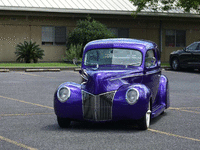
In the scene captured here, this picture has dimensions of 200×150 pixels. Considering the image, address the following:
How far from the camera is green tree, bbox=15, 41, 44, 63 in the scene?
27.0 metres

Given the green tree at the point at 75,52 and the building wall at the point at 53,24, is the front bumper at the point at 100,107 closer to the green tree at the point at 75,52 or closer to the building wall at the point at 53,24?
the green tree at the point at 75,52

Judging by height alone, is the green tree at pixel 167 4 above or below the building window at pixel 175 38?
above

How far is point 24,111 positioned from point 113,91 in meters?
2.95

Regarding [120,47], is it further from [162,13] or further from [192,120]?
[162,13]

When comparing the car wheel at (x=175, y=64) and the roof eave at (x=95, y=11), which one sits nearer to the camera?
the car wheel at (x=175, y=64)

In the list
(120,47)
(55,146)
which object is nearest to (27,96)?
(120,47)

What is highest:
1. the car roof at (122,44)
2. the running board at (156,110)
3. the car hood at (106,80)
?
the car roof at (122,44)

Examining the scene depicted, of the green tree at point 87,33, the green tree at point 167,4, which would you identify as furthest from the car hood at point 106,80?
the green tree at point 167,4

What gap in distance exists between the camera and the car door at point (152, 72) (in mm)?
8133

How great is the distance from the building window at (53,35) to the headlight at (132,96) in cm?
2278

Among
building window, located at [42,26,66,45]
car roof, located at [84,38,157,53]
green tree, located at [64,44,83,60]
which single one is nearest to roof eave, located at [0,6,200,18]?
building window, located at [42,26,66,45]

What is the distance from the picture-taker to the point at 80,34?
2752 centimetres

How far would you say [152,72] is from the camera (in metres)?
8.45

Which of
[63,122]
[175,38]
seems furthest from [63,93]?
[175,38]
